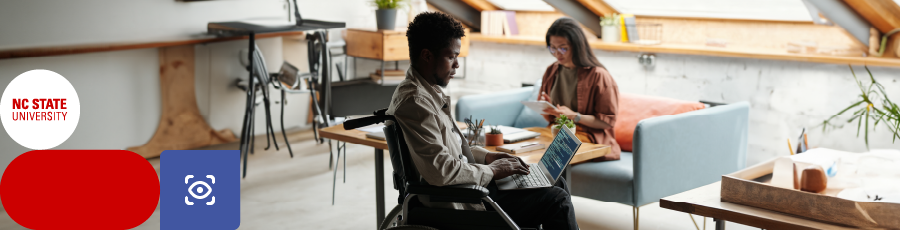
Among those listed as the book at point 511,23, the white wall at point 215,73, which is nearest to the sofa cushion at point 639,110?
the white wall at point 215,73

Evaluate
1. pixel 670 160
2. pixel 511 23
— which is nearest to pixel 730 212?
pixel 670 160

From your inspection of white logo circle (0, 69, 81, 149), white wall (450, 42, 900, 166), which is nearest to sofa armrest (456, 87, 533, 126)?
white wall (450, 42, 900, 166)

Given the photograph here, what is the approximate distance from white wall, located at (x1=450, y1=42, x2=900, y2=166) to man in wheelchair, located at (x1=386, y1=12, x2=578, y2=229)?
2502mm

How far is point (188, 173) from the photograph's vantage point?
368 cm

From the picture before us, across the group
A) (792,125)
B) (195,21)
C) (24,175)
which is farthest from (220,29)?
(792,125)

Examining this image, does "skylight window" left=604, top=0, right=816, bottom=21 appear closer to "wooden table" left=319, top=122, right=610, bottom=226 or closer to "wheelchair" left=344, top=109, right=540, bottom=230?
"wooden table" left=319, top=122, right=610, bottom=226

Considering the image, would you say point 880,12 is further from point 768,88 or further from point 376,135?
point 376,135

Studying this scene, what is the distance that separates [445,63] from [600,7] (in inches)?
124

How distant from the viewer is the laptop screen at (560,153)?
1.93 meters

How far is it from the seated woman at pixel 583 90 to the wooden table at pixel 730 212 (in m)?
1.17

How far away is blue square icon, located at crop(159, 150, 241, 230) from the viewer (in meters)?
3.34

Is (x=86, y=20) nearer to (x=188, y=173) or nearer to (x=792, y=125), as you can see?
(x=188, y=173)

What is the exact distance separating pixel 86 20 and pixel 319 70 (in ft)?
5.58

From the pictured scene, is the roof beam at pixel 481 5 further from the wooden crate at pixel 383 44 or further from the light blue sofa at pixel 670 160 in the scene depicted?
the light blue sofa at pixel 670 160
